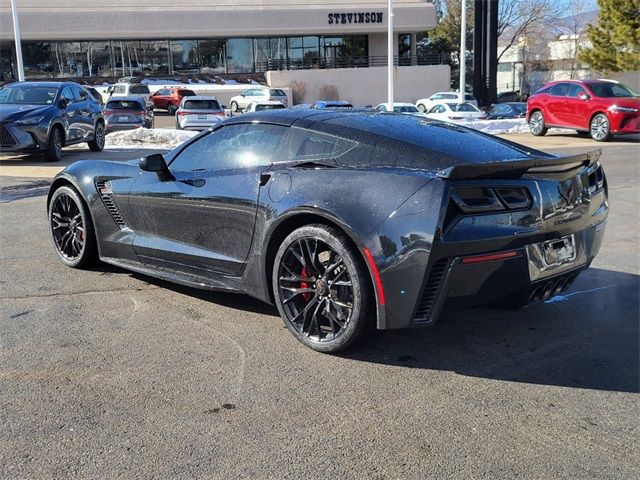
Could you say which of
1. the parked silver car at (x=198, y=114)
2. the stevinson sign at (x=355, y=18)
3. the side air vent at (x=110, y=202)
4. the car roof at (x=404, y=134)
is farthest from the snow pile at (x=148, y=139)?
the stevinson sign at (x=355, y=18)

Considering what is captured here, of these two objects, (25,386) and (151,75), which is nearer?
(25,386)

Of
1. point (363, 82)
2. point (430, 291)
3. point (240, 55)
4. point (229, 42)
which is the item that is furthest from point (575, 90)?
point (229, 42)

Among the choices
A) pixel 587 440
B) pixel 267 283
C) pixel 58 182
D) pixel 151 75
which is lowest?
pixel 587 440

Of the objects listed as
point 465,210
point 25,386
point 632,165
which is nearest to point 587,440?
point 465,210

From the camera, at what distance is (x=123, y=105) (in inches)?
961

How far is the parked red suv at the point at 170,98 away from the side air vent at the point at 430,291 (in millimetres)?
39333

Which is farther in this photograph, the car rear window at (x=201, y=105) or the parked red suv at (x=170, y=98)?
the parked red suv at (x=170, y=98)

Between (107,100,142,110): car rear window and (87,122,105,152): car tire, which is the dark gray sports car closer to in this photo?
(87,122,105,152): car tire

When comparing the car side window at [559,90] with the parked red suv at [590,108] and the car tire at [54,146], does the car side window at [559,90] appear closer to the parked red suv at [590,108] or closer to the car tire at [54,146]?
the parked red suv at [590,108]

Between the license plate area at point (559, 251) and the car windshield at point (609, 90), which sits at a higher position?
the car windshield at point (609, 90)

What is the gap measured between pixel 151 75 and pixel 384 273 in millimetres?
52042

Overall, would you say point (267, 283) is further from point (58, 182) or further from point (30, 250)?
point (30, 250)

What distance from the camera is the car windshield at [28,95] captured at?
541 inches

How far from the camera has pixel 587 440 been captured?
2992mm
